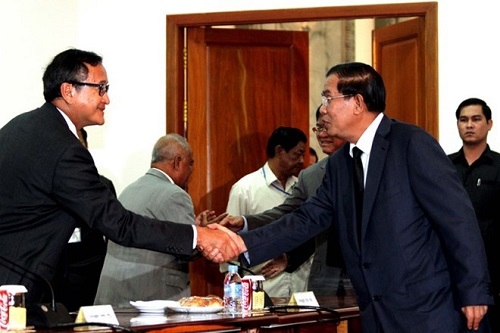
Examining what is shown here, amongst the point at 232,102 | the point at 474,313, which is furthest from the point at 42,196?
the point at 232,102

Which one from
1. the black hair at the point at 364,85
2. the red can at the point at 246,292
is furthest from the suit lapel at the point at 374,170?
the red can at the point at 246,292

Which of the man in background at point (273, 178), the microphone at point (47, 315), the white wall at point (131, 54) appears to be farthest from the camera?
the man in background at point (273, 178)

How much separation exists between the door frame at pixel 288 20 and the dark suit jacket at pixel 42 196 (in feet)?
11.2

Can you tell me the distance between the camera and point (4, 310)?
3.52 meters

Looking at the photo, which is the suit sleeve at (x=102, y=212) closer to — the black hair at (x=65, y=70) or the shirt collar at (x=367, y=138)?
the black hair at (x=65, y=70)

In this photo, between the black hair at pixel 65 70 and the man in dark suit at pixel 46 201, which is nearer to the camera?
the man in dark suit at pixel 46 201

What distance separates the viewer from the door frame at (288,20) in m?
7.02

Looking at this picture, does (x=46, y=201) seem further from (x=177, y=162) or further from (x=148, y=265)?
(x=177, y=162)

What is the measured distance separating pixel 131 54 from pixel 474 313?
440cm

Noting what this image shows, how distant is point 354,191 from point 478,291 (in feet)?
2.16

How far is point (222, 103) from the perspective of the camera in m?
7.70

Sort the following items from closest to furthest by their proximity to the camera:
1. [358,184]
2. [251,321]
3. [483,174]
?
[251,321] < [358,184] < [483,174]

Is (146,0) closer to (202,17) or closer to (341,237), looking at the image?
(202,17)

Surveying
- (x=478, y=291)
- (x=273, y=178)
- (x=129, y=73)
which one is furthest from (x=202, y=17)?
(x=478, y=291)
